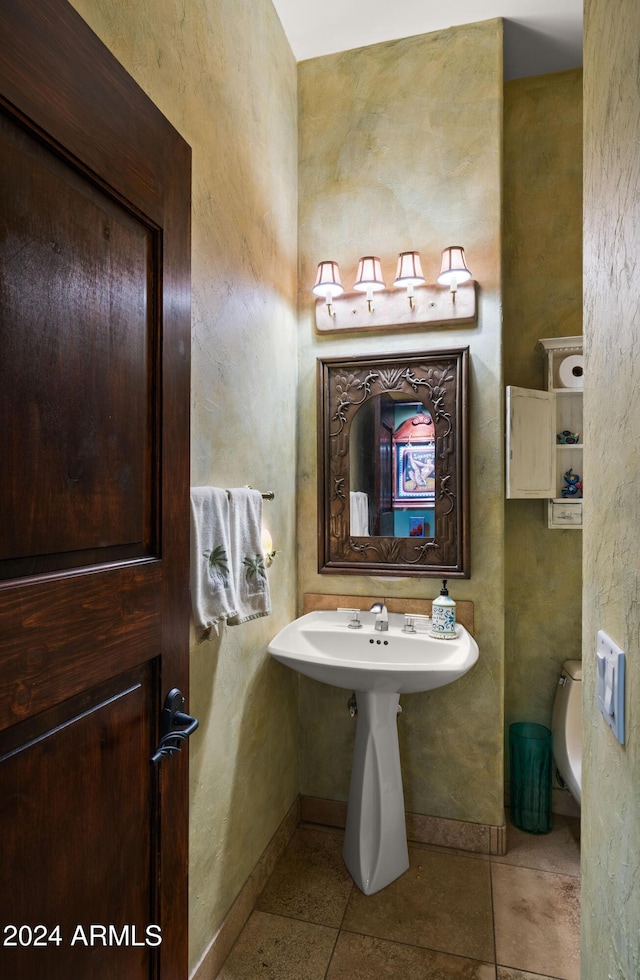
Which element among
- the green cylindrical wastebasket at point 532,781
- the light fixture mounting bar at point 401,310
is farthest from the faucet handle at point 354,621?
the light fixture mounting bar at point 401,310

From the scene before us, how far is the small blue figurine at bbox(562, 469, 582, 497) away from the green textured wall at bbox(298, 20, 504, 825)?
34 centimetres

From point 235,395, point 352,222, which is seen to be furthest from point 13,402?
point 352,222

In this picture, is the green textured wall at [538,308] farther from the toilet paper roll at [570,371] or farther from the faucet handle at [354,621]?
the faucet handle at [354,621]

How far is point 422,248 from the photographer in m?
2.21

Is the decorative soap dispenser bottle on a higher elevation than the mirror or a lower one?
lower

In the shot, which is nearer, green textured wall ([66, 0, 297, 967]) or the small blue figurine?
green textured wall ([66, 0, 297, 967])

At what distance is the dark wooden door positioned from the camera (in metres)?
0.68

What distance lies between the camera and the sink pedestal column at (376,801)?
6.36 feet

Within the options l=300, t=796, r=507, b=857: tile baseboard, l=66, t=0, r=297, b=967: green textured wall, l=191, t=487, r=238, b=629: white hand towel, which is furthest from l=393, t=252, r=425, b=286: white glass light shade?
l=300, t=796, r=507, b=857: tile baseboard

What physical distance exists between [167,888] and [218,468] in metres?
0.97

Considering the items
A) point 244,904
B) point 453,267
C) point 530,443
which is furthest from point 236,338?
point 244,904

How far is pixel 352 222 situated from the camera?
7.52 feet

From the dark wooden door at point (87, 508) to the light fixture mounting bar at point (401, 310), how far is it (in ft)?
4.11

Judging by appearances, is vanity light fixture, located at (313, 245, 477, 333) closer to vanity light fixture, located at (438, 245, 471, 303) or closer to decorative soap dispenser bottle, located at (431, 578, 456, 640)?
vanity light fixture, located at (438, 245, 471, 303)
